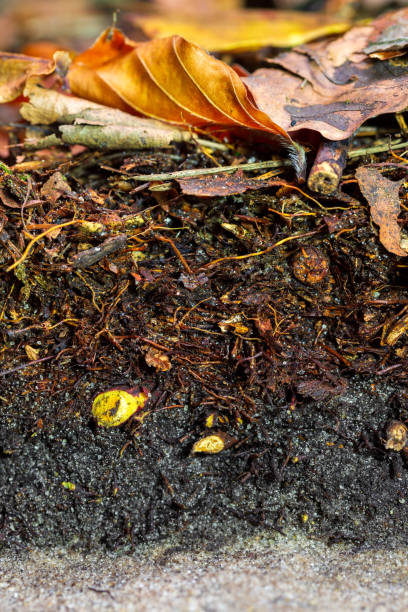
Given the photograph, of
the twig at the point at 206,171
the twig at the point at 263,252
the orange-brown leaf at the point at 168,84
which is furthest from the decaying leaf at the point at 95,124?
the twig at the point at 263,252

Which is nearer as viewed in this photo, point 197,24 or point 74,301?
point 74,301

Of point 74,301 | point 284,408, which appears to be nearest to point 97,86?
point 74,301

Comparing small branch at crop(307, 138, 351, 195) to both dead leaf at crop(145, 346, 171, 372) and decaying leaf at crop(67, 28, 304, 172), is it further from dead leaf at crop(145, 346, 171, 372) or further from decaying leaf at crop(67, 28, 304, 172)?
dead leaf at crop(145, 346, 171, 372)

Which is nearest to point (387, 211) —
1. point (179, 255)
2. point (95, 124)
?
point (179, 255)

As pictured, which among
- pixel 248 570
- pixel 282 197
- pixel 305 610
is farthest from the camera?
pixel 282 197

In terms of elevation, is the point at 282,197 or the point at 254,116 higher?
the point at 254,116

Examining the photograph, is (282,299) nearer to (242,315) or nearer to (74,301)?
(242,315)

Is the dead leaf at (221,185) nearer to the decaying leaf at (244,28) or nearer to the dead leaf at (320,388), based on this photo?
the dead leaf at (320,388)
